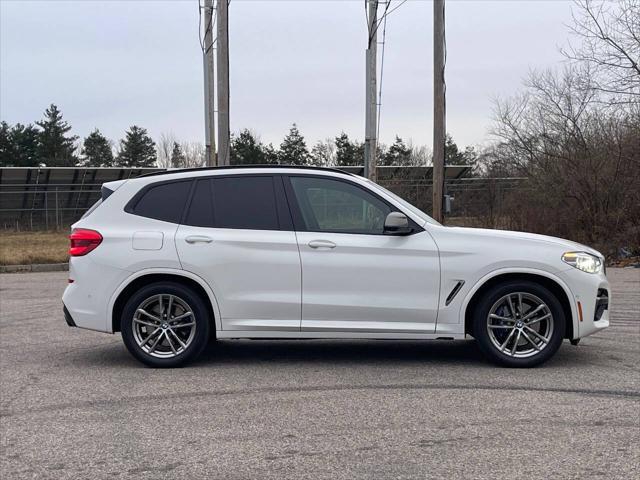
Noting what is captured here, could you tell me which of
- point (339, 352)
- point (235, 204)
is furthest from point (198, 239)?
point (339, 352)

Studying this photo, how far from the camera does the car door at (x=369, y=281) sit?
6.21 metres

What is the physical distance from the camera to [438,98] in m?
17.0

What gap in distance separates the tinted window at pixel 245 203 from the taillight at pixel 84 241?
3.57 feet

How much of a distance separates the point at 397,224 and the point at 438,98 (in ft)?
37.5

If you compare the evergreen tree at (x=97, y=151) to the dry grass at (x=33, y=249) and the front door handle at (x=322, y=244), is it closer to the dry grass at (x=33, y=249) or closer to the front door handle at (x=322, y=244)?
the dry grass at (x=33, y=249)

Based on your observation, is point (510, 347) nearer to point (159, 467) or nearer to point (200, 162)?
point (159, 467)

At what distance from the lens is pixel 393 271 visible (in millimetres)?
6215

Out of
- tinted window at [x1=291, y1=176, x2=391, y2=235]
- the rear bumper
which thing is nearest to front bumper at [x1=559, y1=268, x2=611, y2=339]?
tinted window at [x1=291, y1=176, x2=391, y2=235]

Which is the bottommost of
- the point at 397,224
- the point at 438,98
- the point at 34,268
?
the point at 34,268

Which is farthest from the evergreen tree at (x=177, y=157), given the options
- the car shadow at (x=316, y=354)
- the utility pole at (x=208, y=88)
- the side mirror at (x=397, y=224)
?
the side mirror at (x=397, y=224)

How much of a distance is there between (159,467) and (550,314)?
366 cm

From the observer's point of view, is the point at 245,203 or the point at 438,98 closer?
the point at 245,203

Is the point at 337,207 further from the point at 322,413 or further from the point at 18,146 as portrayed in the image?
the point at 18,146

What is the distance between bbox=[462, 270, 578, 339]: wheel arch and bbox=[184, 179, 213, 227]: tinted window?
243cm
